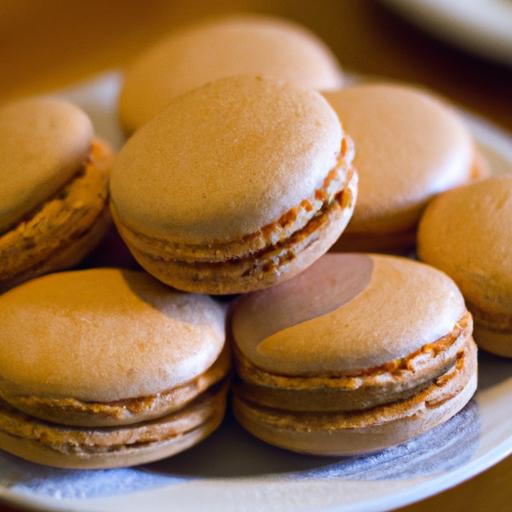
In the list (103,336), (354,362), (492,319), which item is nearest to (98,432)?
(103,336)

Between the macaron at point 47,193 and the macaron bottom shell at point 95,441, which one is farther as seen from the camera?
the macaron at point 47,193

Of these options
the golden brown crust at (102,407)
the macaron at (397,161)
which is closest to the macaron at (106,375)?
the golden brown crust at (102,407)

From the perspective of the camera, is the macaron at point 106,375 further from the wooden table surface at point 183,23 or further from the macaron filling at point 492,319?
the wooden table surface at point 183,23

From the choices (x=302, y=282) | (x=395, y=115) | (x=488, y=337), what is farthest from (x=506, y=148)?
(x=302, y=282)

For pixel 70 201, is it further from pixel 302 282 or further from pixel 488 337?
pixel 488 337

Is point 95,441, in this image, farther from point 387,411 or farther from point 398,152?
point 398,152

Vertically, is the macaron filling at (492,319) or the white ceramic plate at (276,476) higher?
the macaron filling at (492,319)

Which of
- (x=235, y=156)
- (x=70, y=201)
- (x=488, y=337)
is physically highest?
(x=235, y=156)
